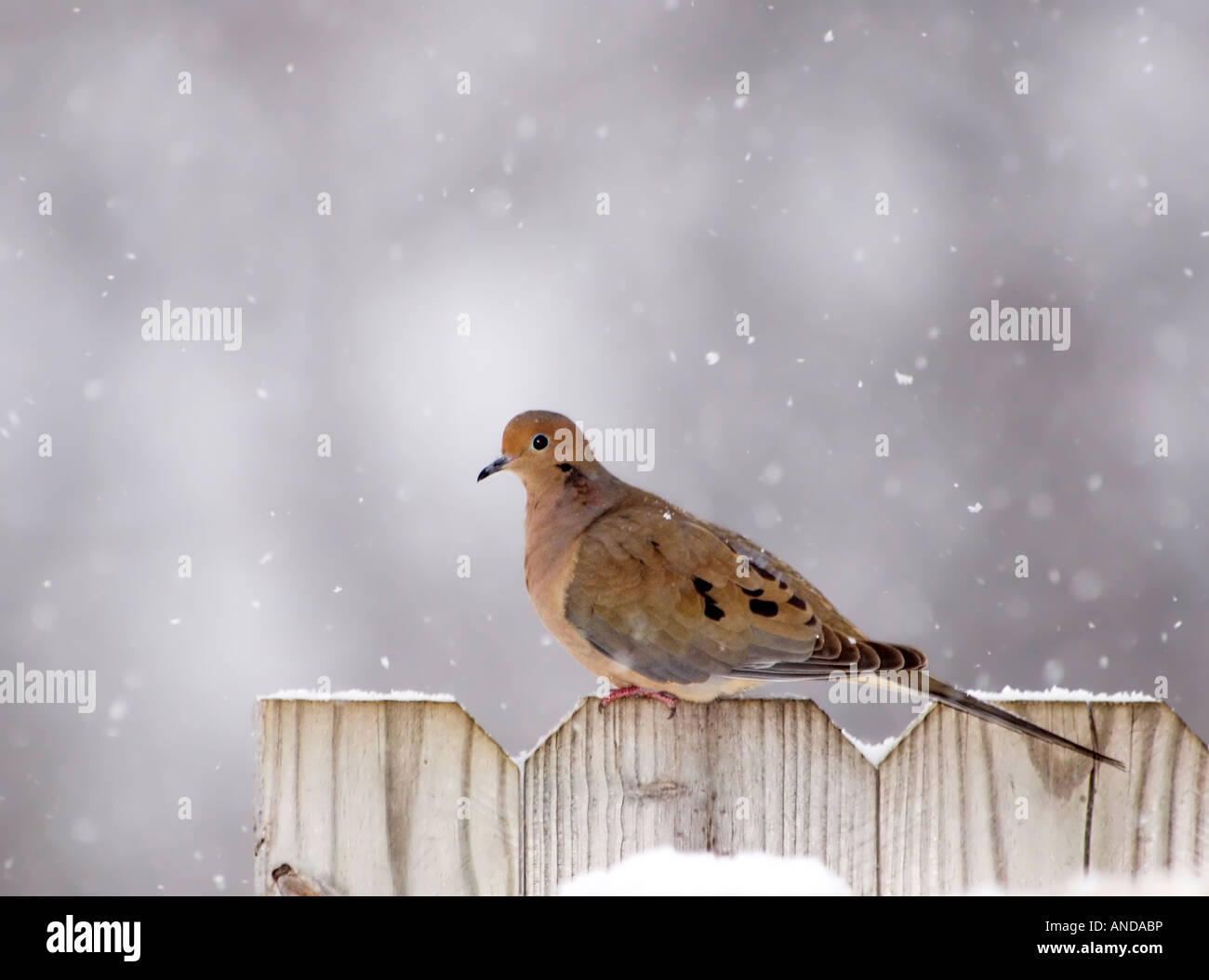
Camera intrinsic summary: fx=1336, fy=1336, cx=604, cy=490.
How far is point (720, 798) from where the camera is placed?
202cm

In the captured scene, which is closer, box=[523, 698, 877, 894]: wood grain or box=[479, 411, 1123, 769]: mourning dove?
box=[523, 698, 877, 894]: wood grain

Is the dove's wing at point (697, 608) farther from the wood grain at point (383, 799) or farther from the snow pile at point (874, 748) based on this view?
the wood grain at point (383, 799)

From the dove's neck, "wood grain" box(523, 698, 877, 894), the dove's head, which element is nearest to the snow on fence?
"wood grain" box(523, 698, 877, 894)

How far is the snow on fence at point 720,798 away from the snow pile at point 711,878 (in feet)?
0.06

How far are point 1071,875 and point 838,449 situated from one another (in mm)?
3142

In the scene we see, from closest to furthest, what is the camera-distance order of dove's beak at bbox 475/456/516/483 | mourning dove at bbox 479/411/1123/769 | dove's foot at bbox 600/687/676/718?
1. dove's foot at bbox 600/687/676/718
2. mourning dove at bbox 479/411/1123/769
3. dove's beak at bbox 475/456/516/483

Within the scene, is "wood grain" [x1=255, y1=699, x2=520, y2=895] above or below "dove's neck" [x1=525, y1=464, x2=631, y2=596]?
below

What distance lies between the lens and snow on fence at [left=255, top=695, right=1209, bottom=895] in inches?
78.7

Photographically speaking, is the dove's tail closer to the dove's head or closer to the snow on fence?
the snow on fence

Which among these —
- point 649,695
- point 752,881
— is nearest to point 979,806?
point 752,881

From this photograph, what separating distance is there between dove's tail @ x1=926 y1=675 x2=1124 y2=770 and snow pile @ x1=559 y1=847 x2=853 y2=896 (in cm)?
32

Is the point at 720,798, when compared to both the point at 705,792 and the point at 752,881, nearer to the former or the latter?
the point at 705,792
